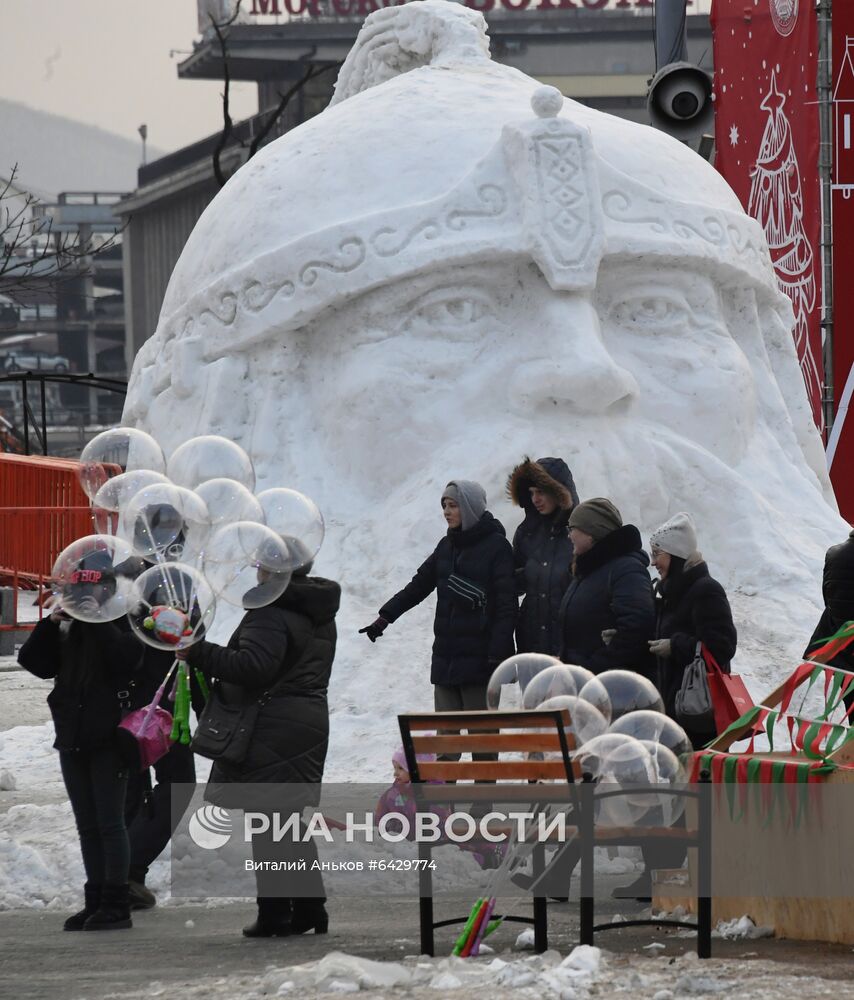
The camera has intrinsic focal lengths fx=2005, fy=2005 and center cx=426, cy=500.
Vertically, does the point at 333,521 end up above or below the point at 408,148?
below

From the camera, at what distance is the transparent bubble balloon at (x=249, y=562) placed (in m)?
6.56

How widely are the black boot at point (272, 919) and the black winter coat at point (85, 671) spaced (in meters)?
0.78

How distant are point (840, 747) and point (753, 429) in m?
5.58

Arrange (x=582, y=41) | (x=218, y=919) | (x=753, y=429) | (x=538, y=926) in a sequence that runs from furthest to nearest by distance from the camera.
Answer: (x=582, y=41) < (x=753, y=429) < (x=218, y=919) < (x=538, y=926)

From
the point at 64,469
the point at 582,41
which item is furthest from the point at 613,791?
the point at 582,41

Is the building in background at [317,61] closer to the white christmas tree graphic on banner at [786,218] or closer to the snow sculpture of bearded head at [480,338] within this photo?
the white christmas tree graphic on banner at [786,218]

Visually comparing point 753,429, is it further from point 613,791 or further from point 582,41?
point 582,41

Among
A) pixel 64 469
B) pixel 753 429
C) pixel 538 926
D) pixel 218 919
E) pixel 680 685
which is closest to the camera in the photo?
pixel 538 926

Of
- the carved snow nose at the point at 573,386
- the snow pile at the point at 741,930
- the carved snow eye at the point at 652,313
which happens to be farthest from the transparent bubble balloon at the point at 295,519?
the carved snow eye at the point at 652,313

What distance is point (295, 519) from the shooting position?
7027mm

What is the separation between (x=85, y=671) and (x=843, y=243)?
10.4 metres

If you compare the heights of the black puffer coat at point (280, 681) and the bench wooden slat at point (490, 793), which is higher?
the black puffer coat at point (280, 681)

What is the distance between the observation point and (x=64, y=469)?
17156mm

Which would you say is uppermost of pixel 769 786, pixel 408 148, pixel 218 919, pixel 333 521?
pixel 408 148
